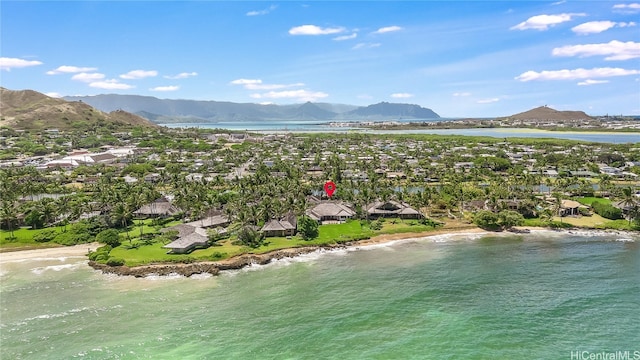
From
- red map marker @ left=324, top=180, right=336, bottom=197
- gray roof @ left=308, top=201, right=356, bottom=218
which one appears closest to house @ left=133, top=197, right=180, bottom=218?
gray roof @ left=308, top=201, right=356, bottom=218

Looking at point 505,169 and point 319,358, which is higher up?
point 505,169

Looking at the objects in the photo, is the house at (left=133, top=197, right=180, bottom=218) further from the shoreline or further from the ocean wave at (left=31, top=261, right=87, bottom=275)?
the ocean wave at (left=31, top=261, right=87, bottom=275)

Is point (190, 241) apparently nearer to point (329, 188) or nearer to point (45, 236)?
point (45, 236)

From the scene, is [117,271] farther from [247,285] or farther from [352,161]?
[352,161]

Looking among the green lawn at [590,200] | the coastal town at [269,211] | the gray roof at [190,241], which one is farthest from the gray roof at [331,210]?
the green lawn at [590,200]

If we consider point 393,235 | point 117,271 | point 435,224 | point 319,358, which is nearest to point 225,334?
point 319,358

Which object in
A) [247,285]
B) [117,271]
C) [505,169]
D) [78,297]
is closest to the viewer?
[78,297]
